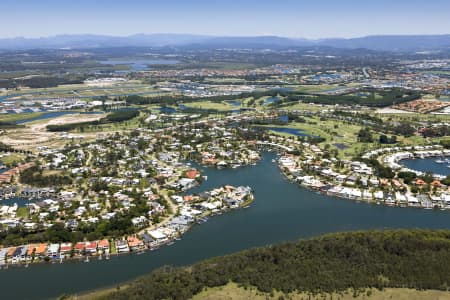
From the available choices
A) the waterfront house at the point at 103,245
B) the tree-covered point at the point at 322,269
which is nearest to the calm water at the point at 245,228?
the waterfront house at the point at 103,245

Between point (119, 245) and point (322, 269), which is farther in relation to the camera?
point (119, 245)

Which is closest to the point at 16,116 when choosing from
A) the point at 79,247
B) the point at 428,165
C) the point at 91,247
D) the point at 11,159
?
the point at 11,159

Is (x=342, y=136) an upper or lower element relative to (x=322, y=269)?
lower

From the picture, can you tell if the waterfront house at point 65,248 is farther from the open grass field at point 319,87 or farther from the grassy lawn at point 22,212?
the open grass field at point 319,87

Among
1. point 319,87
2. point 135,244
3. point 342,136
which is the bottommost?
point 135,244

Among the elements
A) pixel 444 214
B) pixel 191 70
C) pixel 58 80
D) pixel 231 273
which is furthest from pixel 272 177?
pixel 191 70

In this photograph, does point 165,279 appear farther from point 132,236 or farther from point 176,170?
point 176,170

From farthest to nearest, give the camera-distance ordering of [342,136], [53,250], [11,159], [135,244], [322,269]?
[342,136] < [11,159] < [135,244] < [53,250] < [322,269]

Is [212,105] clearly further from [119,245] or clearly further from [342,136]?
[119,245]
